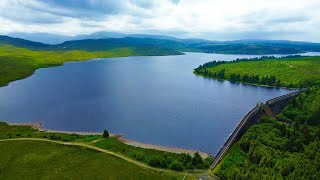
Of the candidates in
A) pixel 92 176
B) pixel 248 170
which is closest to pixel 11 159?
pixel 92 176

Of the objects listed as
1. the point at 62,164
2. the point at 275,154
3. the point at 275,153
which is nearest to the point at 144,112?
the point at 62,164

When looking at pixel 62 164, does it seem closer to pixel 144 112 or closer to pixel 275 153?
pixel 275 153

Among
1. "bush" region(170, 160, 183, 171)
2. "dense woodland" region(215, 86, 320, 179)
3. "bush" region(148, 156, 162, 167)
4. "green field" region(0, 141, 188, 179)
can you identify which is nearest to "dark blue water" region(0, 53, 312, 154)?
"dense woodland" region(215, 86, 320, 179)

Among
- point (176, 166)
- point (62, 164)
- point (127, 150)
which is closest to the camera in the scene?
point (176, 166)

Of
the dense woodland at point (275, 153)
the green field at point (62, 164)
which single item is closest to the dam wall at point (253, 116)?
the dense woodland at point (275, 153)

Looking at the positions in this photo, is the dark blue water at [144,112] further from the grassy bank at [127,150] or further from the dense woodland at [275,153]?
the dense woodland at [275,153]

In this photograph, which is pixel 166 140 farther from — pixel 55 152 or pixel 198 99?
pixel 198 99

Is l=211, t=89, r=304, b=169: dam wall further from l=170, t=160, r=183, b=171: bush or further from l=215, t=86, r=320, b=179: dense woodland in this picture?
l=170, t=160, r=183, b=171: bush
